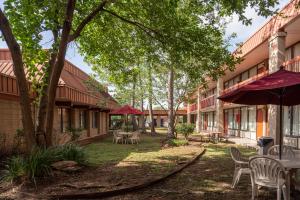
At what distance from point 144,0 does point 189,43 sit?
2.21 metres

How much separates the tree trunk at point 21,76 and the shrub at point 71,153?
0.88 metres

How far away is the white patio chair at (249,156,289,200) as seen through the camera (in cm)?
576

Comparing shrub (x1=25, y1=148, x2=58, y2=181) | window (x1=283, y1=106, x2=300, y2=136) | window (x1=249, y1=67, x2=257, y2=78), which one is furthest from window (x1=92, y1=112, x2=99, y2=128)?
shrub (x1=25, y1=148, x2=58, y2=181)

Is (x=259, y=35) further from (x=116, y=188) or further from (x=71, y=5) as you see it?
(x=116, y=188)

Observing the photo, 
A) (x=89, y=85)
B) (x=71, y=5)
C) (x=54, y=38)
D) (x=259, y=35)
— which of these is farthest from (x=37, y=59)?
(x=89, y=85)

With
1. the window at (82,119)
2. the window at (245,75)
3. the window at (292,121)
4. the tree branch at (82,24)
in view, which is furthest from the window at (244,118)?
the tree branch at (82,24)

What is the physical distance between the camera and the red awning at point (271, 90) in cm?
584

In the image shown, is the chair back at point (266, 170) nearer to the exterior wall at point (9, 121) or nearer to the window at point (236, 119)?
the exterior wall at point (9, 121)

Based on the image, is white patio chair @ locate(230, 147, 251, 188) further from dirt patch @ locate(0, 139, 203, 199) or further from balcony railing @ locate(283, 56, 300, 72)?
balcony railing @ locate(283, 56, 300, 72)

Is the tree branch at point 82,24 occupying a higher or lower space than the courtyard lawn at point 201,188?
higher

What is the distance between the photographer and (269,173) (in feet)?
19.3

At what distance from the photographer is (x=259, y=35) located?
1673cm

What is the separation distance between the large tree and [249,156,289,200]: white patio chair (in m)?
5.11

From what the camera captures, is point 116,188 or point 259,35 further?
point 259,35
